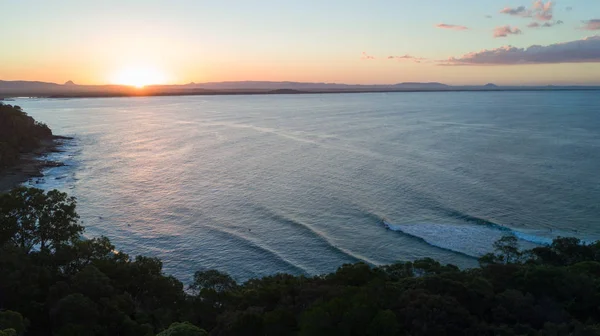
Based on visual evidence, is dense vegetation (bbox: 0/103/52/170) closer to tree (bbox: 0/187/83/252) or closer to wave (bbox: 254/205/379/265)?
wave (bbox: 254/205/379/265)

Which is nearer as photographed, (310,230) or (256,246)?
(256,246)

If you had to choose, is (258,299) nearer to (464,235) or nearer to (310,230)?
(310,230)

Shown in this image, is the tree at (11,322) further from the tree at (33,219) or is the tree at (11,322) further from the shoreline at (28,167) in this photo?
the shoreline at (28,167)

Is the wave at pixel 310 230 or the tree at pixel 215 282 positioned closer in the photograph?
the tree at pixel 215 282

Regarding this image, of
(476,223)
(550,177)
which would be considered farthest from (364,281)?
(550,177)

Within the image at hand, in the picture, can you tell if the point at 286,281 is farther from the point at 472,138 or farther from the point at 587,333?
the point at 472,138

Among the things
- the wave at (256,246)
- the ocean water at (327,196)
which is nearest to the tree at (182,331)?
the ocean water at (327,196)

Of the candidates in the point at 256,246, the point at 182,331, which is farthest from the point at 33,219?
the point at 256,246
